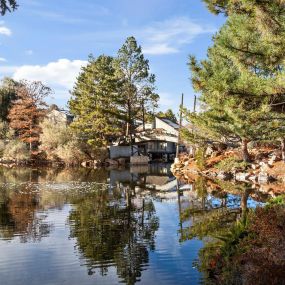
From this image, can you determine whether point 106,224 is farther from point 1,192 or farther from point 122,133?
point 122,133

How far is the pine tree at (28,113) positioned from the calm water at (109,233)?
32.7m

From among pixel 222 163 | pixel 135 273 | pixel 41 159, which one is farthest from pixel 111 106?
pixel 135 273

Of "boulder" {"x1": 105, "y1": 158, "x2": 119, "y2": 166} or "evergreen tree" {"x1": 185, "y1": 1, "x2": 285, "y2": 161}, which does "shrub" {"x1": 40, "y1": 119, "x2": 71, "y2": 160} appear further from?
"evergreen tree" {"x1": 185, "y1": 1, "x2": 285, "y2": 161}

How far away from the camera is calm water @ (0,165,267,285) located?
941cm

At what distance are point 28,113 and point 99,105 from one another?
11.6 metres

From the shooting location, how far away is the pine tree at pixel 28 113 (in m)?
55.2

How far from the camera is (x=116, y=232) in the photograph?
1334 cm

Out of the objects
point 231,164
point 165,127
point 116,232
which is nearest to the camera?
point 116,232

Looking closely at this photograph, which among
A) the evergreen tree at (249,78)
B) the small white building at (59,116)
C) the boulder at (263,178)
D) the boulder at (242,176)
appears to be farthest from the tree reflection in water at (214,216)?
the small white building at (59,116)

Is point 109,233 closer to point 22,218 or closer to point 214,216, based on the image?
point 22,218

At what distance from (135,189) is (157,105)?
2928 cm

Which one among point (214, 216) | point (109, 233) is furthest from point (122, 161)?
point (109, 233)

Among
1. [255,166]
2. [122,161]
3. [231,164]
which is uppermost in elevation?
[122,161]

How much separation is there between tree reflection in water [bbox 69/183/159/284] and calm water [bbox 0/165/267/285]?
26 millimetres
